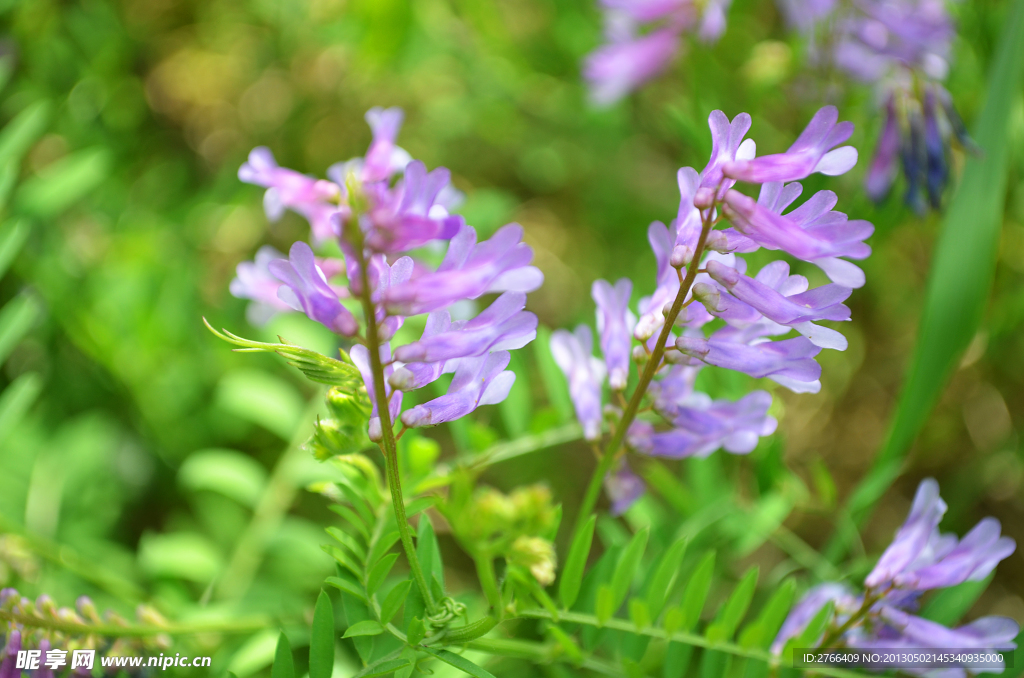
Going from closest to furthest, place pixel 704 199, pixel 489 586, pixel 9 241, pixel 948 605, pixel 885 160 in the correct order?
1. pixel 704 199
2. pixel 489 586
3. pixel 948 605
4. pixel 9 241
5. pixel 885 160

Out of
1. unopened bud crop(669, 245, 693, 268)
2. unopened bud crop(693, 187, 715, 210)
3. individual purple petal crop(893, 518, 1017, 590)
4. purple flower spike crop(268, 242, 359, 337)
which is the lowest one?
individual purple petal crop(893, 518, 1017, 590)

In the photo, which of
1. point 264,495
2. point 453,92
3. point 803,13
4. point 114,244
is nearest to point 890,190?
point 803,13

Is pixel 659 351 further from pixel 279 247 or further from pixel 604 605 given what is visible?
pixel 279 247

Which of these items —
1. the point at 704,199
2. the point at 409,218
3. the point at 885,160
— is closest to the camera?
the point at 409,218

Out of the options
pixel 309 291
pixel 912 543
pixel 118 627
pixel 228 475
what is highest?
pixel 309 291

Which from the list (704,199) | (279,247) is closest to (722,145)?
(704,199)

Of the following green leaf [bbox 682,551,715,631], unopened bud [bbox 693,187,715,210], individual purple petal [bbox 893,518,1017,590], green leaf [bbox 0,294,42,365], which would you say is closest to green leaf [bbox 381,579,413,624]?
green leaf [bbox 682,551,715,631]

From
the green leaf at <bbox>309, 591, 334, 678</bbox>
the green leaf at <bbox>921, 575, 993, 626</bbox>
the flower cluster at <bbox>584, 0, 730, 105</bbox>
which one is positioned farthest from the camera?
the flower cluster at <bbox>584, 0, 730, 105</bbox>

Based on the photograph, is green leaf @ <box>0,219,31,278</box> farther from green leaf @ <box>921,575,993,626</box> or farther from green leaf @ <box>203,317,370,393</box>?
green leaf @ <box>921,575,993,626</box>
